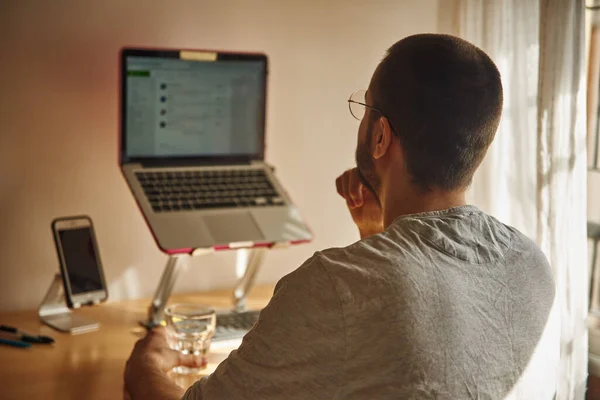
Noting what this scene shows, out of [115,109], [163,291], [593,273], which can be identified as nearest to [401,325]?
[163,291]

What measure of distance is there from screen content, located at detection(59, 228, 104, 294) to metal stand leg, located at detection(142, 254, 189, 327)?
0.12 metres

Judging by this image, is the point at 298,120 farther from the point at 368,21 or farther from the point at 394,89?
the point at 394,89

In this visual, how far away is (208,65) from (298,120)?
0.35 m

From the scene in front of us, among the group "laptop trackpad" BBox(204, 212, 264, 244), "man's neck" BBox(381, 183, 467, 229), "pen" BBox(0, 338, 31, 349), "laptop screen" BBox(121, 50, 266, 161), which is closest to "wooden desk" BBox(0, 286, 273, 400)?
"pen" BBox(0, 338, 31, 349)

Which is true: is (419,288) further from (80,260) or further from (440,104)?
(80,260)

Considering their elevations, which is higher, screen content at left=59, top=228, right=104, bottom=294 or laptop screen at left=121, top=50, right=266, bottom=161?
laptop screen at left=121, top=50, right=266, bottom=161

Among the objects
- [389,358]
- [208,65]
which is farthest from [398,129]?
[208,65]

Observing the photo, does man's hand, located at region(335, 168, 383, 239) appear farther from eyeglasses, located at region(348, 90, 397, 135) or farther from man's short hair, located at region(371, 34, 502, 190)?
man's short hair, located at region(371, 34, 502, 190)

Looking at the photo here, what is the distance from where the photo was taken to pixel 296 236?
1924 millimetres

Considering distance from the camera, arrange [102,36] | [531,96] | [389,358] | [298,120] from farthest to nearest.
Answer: [298,120] < [102,36] < [531,96] < [389,358]

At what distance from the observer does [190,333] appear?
1609 millimetres

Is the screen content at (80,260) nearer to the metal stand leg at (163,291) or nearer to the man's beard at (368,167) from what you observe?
the metal stand leg at (163,291)

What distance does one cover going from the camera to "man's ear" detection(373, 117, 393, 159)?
120cm

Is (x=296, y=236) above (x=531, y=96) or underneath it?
underneath
